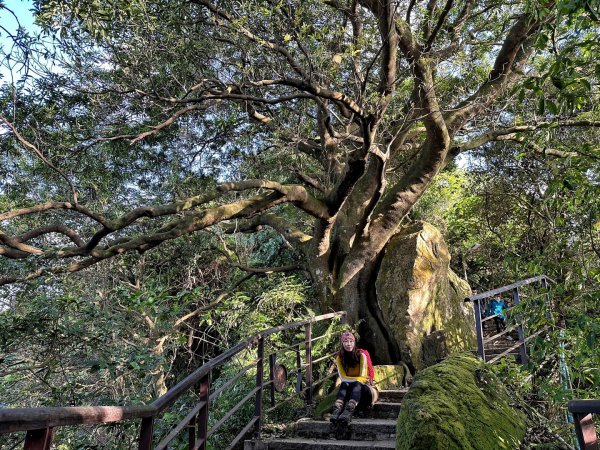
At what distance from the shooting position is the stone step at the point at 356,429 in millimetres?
5227

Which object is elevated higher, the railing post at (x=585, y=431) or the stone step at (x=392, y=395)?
the stone step at (x=392, y=395)

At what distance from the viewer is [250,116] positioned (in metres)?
8.58

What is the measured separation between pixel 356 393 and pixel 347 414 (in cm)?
40

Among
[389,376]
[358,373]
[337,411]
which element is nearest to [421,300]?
[389,376]

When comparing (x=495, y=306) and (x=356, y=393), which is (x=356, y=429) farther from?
(x=495, y=306)

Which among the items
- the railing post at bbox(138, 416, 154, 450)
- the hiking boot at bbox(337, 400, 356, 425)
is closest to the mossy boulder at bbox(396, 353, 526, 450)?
the hiking boot at bbox(337, 400, 356, 425)

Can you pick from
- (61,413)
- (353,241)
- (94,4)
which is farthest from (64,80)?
(61,413)

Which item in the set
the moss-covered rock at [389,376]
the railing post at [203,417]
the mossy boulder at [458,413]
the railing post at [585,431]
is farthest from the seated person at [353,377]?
the railing post at [585,431]

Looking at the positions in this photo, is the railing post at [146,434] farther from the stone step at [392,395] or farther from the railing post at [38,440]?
the stone step at [392,395]

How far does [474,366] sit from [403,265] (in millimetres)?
3717

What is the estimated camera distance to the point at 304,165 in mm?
11484

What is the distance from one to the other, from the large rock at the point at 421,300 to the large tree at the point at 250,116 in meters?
0.29

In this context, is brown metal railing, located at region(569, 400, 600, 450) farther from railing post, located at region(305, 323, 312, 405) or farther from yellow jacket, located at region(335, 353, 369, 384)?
railing post, located at region(305, 323, 312, 405)

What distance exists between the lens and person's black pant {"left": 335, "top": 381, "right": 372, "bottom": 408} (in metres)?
5.68
